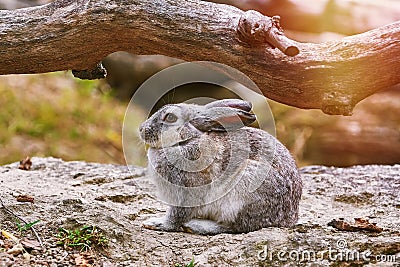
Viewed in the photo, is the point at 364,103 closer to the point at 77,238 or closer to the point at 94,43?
the point at 94,43

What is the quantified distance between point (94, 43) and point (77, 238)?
3.94ft

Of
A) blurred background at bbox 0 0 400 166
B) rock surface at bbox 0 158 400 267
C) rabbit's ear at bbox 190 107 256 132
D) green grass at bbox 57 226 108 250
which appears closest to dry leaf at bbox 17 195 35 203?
rock surface at bbox 0 158 400 267

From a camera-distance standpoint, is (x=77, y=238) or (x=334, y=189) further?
(x=334, y=189)

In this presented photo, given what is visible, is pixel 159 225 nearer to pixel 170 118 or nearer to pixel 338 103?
pixel 170 118

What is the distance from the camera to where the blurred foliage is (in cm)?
806

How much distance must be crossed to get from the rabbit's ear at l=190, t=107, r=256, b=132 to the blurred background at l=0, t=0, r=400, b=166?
370 centimetres

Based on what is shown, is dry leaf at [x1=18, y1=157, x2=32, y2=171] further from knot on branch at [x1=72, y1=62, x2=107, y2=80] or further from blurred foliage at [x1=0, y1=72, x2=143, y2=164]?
blurred foliage at [x1=0, y1=72, x2=143, y2=164]

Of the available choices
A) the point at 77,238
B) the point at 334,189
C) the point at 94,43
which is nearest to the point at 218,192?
the point at 77,238

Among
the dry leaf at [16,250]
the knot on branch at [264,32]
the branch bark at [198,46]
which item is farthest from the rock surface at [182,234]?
the knot on branch at [264,32]

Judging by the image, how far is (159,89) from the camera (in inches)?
165

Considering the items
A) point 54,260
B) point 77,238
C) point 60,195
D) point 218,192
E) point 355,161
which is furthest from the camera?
point 355,161

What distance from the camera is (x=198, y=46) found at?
370 cm

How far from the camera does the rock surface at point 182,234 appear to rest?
3.18 m

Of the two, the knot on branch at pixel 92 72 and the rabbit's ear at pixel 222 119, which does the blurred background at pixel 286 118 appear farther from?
the rabbit's ear at pixel 222 119
